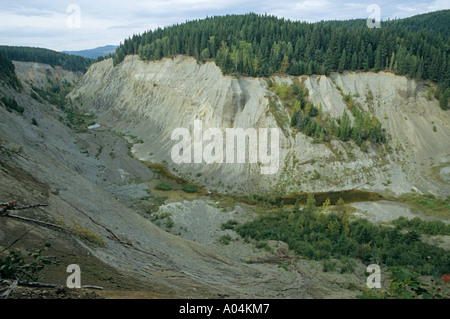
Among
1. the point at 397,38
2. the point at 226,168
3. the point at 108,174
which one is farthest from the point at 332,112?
the point at 108,174

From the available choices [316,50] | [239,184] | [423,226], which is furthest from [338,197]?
[316,50]

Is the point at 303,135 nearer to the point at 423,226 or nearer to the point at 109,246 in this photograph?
the point at 423,226

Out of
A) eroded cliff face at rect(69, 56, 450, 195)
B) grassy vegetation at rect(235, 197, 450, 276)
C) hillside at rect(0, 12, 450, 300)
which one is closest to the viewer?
hillside at rect(0, 12, 450, 300)

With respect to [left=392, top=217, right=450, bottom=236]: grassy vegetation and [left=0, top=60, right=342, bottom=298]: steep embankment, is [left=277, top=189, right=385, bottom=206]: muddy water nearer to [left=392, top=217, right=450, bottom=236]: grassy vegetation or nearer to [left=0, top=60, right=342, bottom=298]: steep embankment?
[left=392, top=217, right=450, bottom=236]: grassy vegetation

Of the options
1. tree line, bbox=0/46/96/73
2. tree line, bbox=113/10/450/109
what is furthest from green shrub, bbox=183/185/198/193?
tree line, bbox=0/46/96/73
